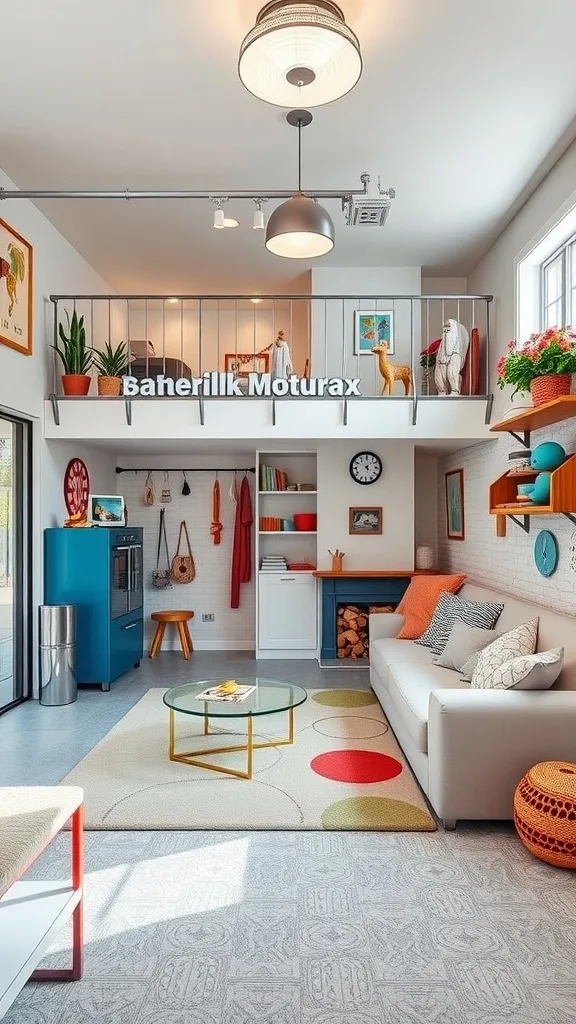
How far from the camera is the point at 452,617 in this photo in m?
4.88

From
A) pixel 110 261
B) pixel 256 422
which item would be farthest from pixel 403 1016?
pixel 110 261

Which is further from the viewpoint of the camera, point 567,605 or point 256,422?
point 256,422

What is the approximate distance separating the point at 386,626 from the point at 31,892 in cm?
385

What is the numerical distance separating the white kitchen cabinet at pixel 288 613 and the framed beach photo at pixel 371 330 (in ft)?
7.65

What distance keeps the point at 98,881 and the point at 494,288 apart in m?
5.23

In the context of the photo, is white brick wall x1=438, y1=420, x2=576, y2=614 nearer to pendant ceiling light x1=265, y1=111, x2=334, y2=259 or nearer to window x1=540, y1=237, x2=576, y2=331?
window x1=540, y1=237, x2=576, y2=331

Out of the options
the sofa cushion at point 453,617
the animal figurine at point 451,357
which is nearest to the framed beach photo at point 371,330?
the animal figurine at point 451,357

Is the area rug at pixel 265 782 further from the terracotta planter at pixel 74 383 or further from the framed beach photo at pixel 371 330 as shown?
the framed beach photo at pixel 371 330

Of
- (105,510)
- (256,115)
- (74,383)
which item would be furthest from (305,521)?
(256,115)

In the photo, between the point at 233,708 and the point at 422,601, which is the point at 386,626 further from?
the point at 233,708

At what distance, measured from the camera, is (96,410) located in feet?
17.7

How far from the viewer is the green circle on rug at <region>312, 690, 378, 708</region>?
5059 mm

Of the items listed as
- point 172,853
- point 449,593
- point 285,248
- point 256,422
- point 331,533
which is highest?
point 285,248

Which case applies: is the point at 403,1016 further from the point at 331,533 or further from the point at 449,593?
the point at 331,533
